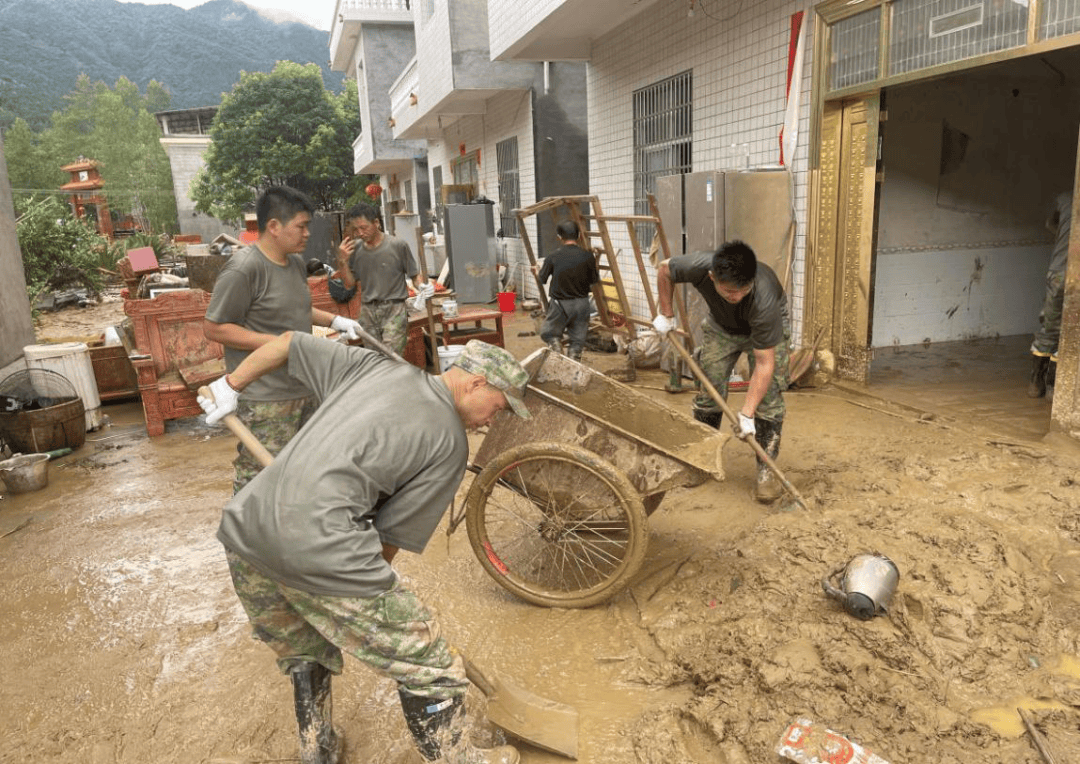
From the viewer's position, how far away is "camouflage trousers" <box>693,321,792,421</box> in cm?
448

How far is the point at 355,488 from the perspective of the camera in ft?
6.40

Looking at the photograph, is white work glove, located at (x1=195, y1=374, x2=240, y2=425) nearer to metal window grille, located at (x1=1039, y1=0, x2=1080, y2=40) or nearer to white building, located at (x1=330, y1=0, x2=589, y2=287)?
metal window grille, located at (x1=1039, y1=0, x2=1080, y2=40)

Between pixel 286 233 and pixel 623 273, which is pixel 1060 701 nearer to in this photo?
pixel 286 233

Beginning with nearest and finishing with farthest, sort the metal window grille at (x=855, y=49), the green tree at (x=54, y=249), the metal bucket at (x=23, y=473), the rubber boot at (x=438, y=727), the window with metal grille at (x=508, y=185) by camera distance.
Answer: the rubber boot at (x=438, y=727), the metal bucket at (x=23, y=473), the metal window grille at (x=855, y=49), the window with metal grille at (x=508, y=185), the green tree at (x=54, y=249)

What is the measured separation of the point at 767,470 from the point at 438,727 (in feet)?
9.37

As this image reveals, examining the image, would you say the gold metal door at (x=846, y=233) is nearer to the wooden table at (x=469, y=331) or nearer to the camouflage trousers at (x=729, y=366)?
the camouflage trousers at (x=729, y=366)

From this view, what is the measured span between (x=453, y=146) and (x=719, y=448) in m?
17.1

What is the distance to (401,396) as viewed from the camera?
2.08m

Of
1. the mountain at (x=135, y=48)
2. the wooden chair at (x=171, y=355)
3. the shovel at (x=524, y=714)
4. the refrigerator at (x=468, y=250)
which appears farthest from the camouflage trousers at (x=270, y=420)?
the mountain at (x=135, y=48)

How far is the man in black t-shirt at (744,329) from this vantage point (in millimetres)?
3912

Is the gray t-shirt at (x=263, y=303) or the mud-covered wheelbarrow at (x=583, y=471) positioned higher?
the gray t-shirt at (x=263, y=303)

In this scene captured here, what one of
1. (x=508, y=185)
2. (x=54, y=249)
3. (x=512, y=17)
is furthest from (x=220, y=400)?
(x=54, y=249)

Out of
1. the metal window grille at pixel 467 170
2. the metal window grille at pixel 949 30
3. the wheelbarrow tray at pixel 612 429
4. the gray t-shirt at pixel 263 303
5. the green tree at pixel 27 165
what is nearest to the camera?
the wheelbarrow tray at pixel 612 429

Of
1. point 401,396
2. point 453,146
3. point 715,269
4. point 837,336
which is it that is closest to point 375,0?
point 453,146
